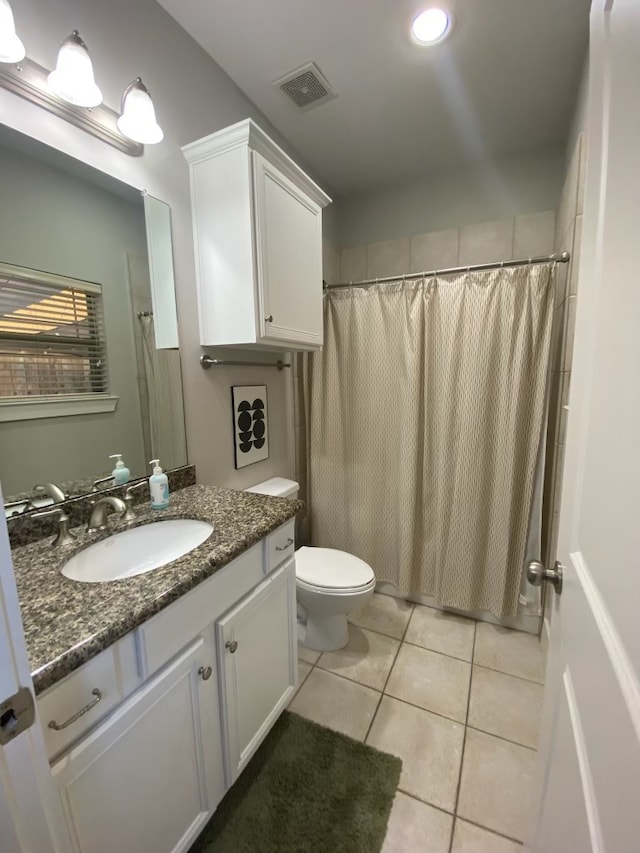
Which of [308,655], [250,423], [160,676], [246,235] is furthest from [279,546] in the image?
[246,235]

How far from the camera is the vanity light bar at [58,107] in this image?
92 centimetres

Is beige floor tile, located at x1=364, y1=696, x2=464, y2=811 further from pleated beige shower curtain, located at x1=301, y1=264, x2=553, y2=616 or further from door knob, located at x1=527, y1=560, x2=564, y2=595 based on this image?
door knob, located at x1=527, y1=560, x2=564, y2=595

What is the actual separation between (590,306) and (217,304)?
1.23 meters

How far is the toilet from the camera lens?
1609 mm

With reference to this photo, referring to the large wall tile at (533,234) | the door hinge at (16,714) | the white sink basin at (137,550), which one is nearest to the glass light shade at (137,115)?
the white sink basin at (137,550)

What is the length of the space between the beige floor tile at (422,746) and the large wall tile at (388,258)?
94.8 inches

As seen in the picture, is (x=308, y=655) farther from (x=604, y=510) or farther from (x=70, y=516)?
(x=604, y=510)

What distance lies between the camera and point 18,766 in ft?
1.41

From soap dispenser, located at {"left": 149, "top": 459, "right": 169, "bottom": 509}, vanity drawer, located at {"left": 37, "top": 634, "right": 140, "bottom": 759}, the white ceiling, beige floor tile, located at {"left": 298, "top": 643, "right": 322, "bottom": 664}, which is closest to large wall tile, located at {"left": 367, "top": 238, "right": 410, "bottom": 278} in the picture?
the white ceiling

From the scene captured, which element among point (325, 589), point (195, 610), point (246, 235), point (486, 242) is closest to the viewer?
point (195, 610)

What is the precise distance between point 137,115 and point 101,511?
1259 mm

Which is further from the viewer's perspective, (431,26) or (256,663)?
(431,26)

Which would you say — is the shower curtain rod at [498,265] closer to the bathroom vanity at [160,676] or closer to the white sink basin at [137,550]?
the bathroom vanity at [160,676]

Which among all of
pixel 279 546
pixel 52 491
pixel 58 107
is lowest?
pixel 279 546
